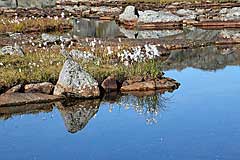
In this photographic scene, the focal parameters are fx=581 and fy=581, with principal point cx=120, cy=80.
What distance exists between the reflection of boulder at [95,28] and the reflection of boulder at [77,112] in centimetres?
1669

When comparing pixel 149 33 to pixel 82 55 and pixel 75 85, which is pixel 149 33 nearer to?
pixel 82 55

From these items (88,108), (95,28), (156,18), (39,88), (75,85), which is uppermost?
(75,85)

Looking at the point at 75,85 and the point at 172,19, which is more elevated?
the point at 75,85

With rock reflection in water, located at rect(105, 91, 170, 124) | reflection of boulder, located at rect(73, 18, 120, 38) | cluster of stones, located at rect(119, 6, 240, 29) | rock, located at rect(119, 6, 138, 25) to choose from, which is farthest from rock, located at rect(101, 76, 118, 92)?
rock, located at rect(119, 6, 138, 25)

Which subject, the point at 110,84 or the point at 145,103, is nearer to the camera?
the point at 145,103

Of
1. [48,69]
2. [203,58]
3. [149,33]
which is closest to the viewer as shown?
[48,69]

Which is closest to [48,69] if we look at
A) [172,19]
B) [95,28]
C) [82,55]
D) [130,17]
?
[82,55]

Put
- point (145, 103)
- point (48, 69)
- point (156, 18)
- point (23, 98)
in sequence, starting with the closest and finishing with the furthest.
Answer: point (23, 98)
point (145, 103)
point (48, 69)
point (156, 18)

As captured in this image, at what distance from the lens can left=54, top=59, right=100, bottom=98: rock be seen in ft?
53.5

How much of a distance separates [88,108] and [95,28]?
2249 cm

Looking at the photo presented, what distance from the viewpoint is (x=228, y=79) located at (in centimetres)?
1994

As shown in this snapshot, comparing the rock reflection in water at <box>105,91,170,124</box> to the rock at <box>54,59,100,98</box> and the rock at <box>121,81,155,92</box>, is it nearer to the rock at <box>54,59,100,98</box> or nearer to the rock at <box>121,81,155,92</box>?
the rock at <box>121,81,155,92</box>

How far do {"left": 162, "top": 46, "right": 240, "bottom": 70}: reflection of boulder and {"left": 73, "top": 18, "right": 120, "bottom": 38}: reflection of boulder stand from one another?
707 centimetres

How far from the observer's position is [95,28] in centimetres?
3756
